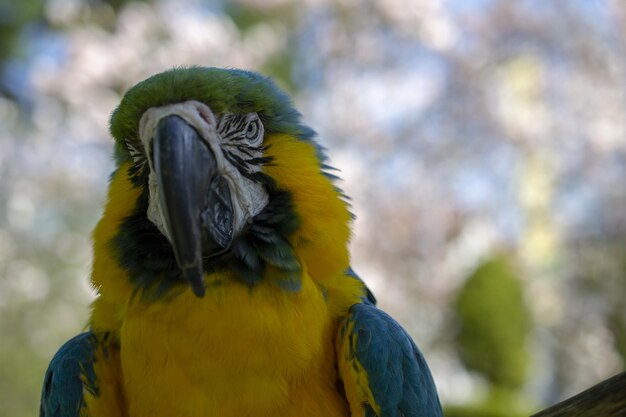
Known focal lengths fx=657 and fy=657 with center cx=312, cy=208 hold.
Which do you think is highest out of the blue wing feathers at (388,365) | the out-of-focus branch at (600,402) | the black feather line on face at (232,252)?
the black feather line on face at (232,252)

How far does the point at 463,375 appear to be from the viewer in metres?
12.1

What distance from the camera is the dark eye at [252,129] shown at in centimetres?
201

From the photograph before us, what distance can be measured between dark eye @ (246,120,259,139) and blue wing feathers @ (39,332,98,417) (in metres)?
0.87

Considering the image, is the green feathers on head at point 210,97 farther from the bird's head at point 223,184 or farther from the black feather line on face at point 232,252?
the black feather line on face at point 232,252

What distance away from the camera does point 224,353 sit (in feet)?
6.19

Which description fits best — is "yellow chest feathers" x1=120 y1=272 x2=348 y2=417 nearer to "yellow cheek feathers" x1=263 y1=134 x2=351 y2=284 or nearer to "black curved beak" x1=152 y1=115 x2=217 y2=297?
"yellow cheek feathers" x1=263 y1=134 x2=351 y2=284

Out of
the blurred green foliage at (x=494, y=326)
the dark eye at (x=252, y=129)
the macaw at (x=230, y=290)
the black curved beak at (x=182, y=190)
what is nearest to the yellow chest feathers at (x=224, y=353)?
the macaw at (x=230, y=290)

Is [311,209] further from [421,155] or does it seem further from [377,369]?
[421,155]

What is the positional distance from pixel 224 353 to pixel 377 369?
473 mm

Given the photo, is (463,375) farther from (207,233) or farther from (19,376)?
(207,233)

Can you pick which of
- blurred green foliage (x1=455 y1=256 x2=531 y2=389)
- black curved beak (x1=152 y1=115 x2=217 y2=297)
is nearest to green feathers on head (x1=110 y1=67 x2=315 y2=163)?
black curved beak (x1=152 y1=115 x2=217 y2=297)

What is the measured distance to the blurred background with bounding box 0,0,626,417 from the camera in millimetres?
10734

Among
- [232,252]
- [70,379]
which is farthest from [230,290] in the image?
[70,379]

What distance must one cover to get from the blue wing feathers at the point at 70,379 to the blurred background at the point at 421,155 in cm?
749
